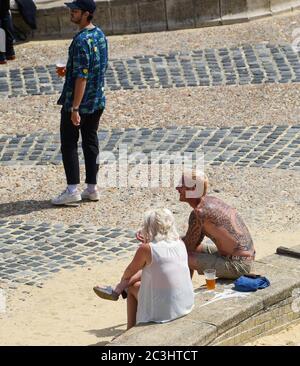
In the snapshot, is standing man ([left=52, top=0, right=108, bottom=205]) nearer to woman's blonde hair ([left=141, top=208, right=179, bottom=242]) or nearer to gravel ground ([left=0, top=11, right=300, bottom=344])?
gravel ground ([left=0, top=11, right=300, bottom=344])

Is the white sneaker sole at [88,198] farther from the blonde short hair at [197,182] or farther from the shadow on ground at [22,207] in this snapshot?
the blonde short hair at [197,182]

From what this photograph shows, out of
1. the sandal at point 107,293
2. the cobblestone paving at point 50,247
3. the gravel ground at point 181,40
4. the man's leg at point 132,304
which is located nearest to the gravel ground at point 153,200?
the cobblestone paving at point 50,247

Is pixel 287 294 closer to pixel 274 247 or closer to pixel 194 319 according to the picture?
pixel 194 319

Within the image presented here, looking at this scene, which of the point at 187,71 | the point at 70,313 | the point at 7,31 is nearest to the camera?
the point at 70,313

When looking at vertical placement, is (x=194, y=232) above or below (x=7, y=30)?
below

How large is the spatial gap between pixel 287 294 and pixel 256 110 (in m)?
5.74

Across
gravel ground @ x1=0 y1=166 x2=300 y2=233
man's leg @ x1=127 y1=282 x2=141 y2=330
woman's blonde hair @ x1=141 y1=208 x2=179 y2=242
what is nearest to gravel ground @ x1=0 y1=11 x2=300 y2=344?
gravel ground @ x1=0 y1=166 x2=300 y2=233

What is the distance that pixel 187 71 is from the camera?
51.1 ft

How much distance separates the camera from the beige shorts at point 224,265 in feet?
28.8

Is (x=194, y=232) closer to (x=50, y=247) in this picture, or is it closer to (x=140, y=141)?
(x=50, y=247)

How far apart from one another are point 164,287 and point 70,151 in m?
3.71

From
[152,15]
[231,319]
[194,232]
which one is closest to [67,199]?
[194,232]

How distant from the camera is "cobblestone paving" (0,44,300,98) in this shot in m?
15.2
